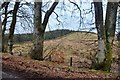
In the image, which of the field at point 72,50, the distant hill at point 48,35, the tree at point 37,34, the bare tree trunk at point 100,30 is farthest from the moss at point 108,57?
the distant hill at point 48,35

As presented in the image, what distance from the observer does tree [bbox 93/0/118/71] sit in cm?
1279

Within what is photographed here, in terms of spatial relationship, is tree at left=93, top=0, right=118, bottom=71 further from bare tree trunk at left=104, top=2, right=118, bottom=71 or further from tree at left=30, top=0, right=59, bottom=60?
tree at left=30, top=0, right=59, bottom=60

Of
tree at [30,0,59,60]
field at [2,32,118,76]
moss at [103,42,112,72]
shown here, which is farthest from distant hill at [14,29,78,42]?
moss at [103,42,112,72]

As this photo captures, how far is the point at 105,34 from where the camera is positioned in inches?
520

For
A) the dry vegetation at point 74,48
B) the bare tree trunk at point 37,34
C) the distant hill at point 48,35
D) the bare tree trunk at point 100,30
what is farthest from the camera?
the distant hill at point 48,35

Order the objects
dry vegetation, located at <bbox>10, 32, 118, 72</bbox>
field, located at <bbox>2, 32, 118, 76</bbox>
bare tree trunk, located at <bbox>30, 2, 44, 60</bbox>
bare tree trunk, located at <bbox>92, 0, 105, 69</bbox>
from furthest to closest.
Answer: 1. dry vegetation, located at <bbox>10, 32, 118, 72</bbox>
2. field, located at <bbox>2, 32, 118, 76</bbox>
3. bare tree trunk, located at <bbox>30, 2, 44, 60</bbox>
4. bare tree trunk, located at <bbox>92, 0, 105, 69</bbox>

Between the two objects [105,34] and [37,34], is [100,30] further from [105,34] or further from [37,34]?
[37,34]

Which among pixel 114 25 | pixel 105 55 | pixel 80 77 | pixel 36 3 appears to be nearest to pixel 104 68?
pixel 105 55

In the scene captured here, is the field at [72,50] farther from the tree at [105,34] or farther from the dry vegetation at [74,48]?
the tree at [105,34]

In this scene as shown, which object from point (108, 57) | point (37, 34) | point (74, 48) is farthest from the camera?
point (74, 48)

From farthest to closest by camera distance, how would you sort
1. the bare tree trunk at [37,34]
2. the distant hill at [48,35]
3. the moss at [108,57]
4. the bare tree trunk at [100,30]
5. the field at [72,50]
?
the distant hill at [48,35], the field at [72,50], the bare tree trunk at [37,34], the moss at [108,57], the bare tree trunk at [100,30]

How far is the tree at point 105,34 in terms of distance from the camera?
12789 millimetres

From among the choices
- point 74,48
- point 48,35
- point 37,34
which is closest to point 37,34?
point 37,34

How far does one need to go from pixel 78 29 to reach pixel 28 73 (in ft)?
24.6
